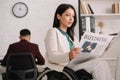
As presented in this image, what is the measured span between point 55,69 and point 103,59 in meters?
0.37

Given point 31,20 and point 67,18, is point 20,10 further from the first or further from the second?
point 67,18

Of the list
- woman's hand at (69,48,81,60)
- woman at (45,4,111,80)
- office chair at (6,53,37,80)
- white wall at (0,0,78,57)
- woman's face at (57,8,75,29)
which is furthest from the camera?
white wall at (0,0,78,57)

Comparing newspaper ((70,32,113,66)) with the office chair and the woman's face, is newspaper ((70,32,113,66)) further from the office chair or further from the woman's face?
Answer: the office chair

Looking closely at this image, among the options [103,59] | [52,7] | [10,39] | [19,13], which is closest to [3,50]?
[10,39]

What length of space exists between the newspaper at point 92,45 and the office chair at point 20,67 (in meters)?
1.03

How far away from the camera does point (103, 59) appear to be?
1.94 metres

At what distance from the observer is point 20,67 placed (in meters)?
2.97

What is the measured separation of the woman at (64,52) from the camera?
1.89 meters

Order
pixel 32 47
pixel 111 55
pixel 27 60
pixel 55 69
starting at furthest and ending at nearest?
pixel 32 47 → pixel 27 60 → pixel 111 55 → pixel 55 69

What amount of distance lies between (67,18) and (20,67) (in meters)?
1.07

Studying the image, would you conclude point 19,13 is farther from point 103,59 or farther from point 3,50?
point 103,59

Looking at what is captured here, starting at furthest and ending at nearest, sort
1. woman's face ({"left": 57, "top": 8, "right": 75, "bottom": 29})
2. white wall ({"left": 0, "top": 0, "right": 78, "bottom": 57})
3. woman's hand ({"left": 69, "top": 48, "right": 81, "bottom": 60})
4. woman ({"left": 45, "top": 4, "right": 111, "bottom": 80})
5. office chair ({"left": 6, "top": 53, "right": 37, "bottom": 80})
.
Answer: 1. white wall ({"left": 0, "top": 0, "right": 78, "bottom": 57})
2. office chair ({"left": 6, "top": 53, "right": 37, "bottom": 80})
3. woman's face ({"left": 57, "top": 8, "right": 75, "bottom": 29})
4. woman ({"left": 45, "top": 4, "right": 111, "bottom": 80})
5. woman's hand ({"left": 69, "top": 48, "right": 81, "bottom": 60})

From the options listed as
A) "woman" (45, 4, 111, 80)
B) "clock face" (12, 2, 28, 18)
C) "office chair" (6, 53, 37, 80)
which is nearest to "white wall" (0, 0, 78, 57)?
"clock face" (12, 2, 28, 18)

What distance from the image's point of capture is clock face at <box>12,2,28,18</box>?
4781 mm
